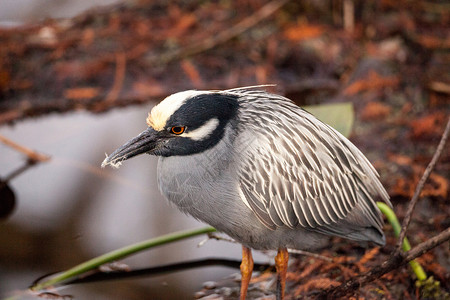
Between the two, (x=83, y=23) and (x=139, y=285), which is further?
(x=83, y=23)

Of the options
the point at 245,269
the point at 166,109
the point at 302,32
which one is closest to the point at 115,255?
the point at 245,269

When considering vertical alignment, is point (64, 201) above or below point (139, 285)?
above

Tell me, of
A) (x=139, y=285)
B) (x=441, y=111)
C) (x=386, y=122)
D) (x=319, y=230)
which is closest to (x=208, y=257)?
(x=139, y=285)

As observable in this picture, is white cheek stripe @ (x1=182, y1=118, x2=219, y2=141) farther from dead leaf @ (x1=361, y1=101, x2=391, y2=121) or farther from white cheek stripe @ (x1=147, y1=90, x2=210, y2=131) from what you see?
dead leaf @ (x1=361, y1=101, x2=391, y2=121)

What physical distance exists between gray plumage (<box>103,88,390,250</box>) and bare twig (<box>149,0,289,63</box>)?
9.04 feet

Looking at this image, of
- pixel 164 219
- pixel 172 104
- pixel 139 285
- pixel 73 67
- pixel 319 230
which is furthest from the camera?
pixel 73 67

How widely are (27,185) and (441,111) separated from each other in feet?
11.6

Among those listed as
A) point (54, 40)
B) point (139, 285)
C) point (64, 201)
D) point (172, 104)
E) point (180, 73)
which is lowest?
point (139, 285)

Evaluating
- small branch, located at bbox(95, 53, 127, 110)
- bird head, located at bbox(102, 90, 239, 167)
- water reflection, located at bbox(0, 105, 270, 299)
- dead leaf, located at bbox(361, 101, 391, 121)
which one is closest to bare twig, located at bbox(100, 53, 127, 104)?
small branch, located at bbox(95, 53, 127, 110)

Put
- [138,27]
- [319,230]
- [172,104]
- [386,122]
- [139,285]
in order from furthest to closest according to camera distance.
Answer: [138,27] → [386,122] → [139,285] → [319,230] → [172,104]

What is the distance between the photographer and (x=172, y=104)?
336cm

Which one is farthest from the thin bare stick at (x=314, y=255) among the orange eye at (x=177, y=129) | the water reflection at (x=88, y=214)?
the orange eye at (x=177, y=129)

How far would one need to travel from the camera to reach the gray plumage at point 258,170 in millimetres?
3443

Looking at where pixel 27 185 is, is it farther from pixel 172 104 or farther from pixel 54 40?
pixel 172 104
